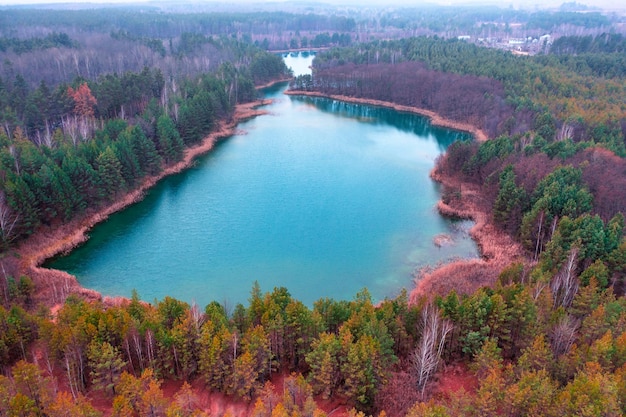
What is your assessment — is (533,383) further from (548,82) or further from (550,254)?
(548,82)

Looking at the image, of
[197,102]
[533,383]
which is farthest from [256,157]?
[533,383]

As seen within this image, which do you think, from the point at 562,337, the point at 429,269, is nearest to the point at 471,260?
the point at 429,269

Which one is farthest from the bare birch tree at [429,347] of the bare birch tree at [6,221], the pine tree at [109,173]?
the pine tree at [109,173]

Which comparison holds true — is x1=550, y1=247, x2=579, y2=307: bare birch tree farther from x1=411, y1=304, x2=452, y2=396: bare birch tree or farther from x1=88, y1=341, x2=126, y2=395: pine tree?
x1=88, y1=341, x2=126, y2=395: pine tree

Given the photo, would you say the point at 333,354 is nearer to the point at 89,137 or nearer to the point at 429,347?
the point at 429,347

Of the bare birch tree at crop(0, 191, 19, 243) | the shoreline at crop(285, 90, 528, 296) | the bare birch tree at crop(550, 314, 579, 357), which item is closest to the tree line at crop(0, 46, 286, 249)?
the bare birch tree at crop(0, 191, 19, 243)
